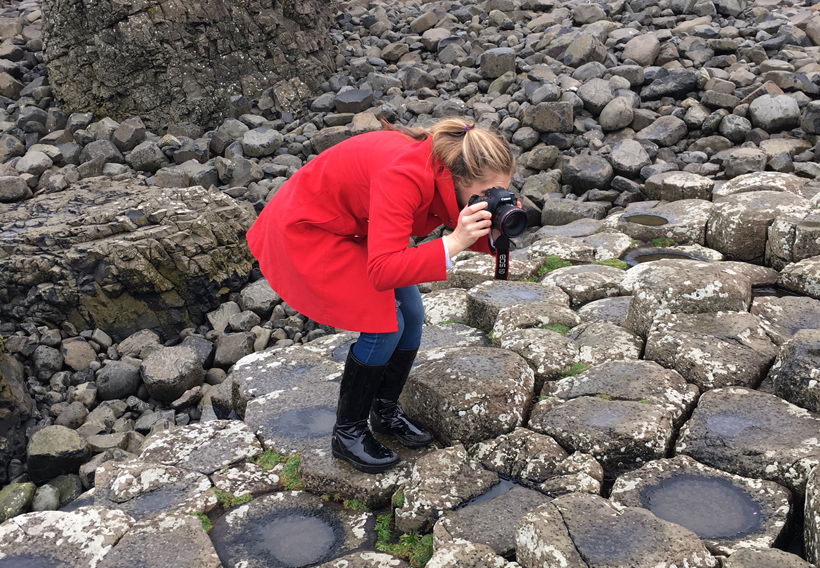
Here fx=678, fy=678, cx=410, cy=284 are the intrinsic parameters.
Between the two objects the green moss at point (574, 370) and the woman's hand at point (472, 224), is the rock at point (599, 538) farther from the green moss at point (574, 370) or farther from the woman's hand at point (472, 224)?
the green moss at point (574, 370)

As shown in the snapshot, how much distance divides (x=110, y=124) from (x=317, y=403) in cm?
691

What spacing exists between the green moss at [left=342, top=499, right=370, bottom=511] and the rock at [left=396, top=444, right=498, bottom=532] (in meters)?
0.23

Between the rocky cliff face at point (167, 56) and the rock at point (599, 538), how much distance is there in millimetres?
8827

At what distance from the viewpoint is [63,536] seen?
2.77 meters

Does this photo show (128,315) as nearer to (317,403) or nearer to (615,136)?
(317,403)

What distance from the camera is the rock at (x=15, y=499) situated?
4.12 meters

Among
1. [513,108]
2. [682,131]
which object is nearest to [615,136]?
[682,131]

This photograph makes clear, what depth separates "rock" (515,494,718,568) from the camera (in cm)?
221

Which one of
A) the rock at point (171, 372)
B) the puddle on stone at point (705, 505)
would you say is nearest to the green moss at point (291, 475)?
the puddle on stone at point (705, 505)

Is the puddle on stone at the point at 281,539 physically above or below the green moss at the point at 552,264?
below

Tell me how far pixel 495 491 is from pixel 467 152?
58.0 inches

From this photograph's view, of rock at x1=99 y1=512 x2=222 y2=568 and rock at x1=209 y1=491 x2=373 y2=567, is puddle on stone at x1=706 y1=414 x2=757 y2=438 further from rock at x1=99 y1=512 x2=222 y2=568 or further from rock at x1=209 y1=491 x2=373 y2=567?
rock at x1=99 y1=512 x2=222 y2=568

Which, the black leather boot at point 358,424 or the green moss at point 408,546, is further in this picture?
the black leather boot at point 358,424

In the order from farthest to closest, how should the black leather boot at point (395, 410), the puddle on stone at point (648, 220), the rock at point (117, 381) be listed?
the puddle on stone at point (648, 220), the rock at point (117, 381), the black leather boot at point (395, 410)
